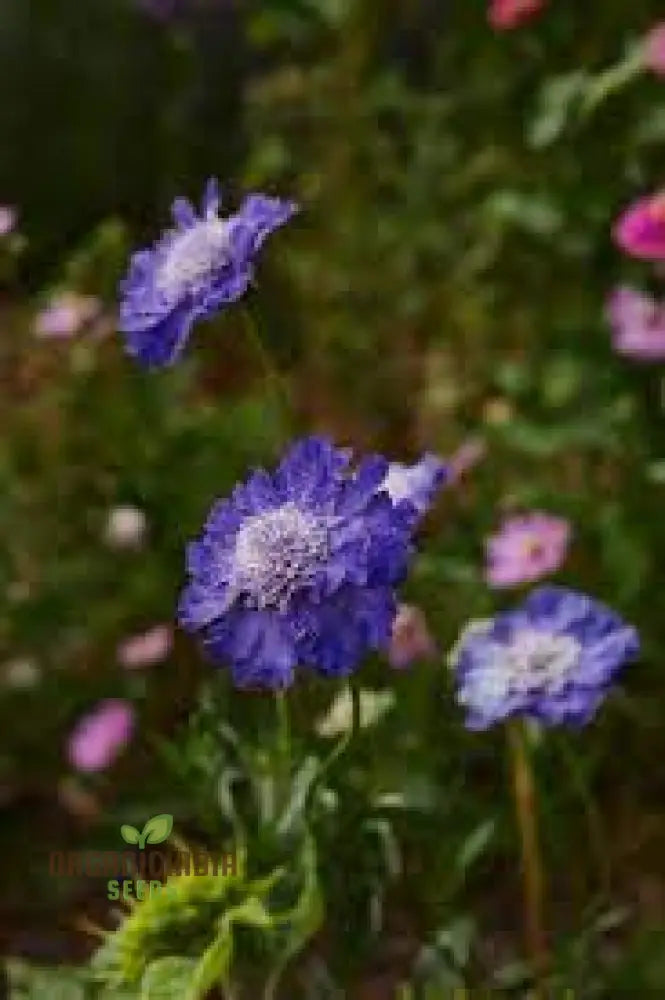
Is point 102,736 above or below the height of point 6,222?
below

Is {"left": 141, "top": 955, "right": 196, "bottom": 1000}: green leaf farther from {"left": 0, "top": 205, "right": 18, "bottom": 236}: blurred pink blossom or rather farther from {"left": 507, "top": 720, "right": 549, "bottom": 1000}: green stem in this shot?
{"left": 0, "top": 205, "right": 18, "bottom": 236}: blurred pink blossom

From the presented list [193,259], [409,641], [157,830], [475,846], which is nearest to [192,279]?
[193,259]

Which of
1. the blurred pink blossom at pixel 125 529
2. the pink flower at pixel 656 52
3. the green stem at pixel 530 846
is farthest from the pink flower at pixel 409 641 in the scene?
the pink flower at pixel 656 52

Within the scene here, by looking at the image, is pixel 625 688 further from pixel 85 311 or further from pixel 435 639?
pixel 85 311

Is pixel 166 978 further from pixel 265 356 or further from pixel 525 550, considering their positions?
pixel 525 550

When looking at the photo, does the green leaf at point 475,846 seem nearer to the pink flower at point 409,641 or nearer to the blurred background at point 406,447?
the blurred background at point 406,447

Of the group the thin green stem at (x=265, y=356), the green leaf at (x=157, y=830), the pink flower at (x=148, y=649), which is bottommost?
the green leaf at (x=157, y=830)
